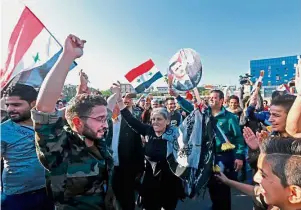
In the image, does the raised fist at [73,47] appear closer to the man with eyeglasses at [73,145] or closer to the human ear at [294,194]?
the man with eyeglasses at [73,145]

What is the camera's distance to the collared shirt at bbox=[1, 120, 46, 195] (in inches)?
78.1

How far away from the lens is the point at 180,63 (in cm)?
312

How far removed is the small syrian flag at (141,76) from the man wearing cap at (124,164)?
2.83m

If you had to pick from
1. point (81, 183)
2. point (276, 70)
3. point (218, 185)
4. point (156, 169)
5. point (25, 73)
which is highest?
point (276, 70)

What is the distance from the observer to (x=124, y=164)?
3334 mm

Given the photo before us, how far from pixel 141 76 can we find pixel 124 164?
3268 mm

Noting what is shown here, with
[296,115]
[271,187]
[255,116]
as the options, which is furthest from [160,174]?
[255,116]

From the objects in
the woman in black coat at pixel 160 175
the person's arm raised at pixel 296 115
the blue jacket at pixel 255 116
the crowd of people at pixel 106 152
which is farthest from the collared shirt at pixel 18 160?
the blue jacket at pixel 255 116

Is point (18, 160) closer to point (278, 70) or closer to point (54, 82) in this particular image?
point (54, 82)

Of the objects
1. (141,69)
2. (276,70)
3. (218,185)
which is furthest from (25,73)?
(276,70)

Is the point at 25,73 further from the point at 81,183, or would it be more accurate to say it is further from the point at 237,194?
the point at 237,194

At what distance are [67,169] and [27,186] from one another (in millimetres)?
779

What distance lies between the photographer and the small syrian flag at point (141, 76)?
6.17 meters

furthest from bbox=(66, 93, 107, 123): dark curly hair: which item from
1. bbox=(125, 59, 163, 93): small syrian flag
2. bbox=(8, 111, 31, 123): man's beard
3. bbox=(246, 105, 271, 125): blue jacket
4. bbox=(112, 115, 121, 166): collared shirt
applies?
bbox=(125, 59, 163, 93): small syrian flag
